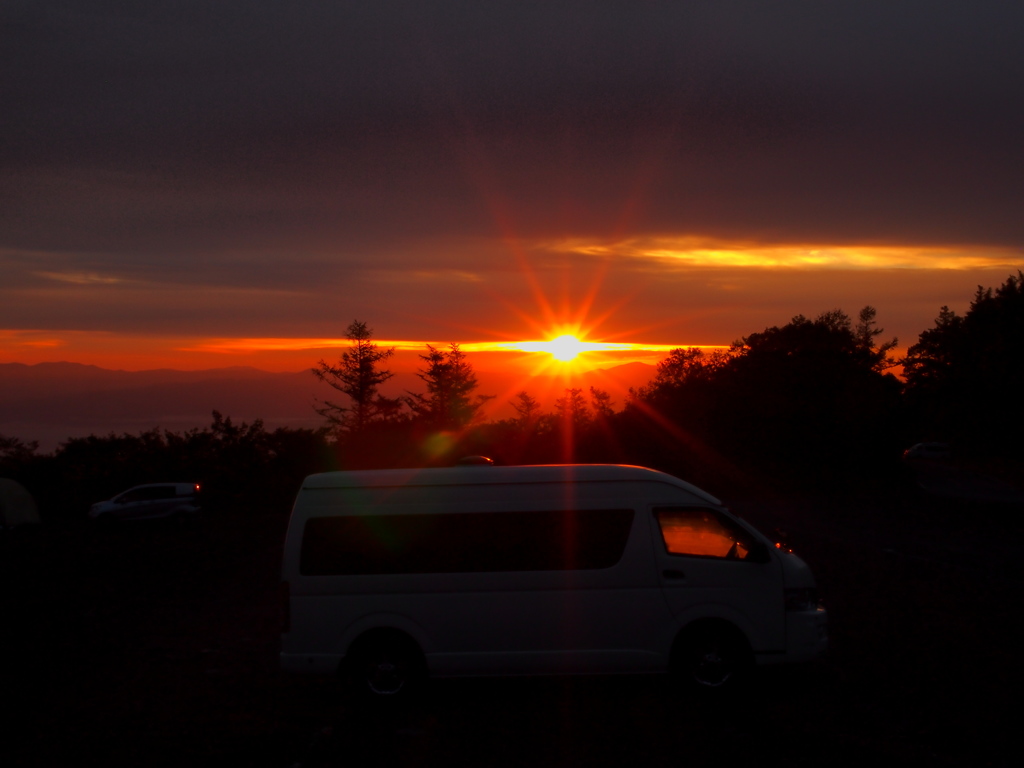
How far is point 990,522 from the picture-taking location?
29.0m

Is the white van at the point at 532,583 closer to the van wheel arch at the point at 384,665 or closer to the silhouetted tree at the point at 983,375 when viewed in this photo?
the van wheel arch at the point at 384,665

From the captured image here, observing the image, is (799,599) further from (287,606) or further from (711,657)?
(287,606)

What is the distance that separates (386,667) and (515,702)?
1233 mm

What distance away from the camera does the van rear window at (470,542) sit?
8.98 metres

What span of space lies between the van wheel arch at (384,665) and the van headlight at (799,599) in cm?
340

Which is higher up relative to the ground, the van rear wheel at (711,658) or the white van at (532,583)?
the white van at (532,583)

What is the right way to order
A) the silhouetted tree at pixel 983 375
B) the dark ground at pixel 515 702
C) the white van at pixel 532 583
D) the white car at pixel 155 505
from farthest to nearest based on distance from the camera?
the silhouetted tree at pixel 983 375, the white car at pixel 155 505, the white van at pixel 532 583, the dark ground at pixel 515 702

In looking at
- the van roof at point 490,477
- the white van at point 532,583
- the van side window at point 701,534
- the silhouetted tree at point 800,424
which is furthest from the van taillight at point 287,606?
the silhouetted tree at point 800,424

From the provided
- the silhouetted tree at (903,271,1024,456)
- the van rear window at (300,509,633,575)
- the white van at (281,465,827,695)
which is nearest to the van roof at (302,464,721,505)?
the white van at (281,465,827,695)

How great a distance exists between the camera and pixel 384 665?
889 cm

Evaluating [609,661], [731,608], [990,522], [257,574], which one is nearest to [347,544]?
[609,661]

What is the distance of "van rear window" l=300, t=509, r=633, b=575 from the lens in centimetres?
898

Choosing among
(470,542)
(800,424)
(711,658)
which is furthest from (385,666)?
(800,424)

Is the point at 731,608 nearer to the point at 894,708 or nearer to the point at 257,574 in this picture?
the point at 894,708
